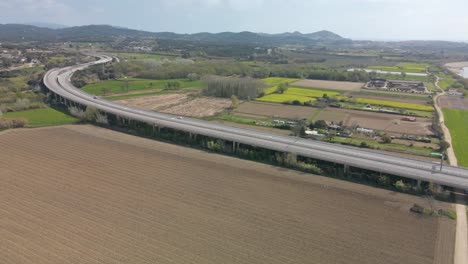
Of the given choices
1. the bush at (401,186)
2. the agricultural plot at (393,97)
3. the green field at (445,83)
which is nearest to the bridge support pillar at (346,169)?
the bush at (401,186)

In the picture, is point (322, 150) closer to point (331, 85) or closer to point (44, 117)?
point (44, 117)

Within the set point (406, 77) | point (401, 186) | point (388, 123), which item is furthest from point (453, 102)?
point (401, 186)

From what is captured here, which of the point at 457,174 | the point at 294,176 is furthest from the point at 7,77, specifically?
the point at 457,174

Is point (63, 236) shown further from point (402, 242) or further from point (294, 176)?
point (402, 242)

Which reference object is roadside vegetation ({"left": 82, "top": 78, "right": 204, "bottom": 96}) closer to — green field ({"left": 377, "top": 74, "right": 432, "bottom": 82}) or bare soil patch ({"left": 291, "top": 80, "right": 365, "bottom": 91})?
bare soil patch ({"left": 291, "top": 80, "right": 365, "bottom": 91})

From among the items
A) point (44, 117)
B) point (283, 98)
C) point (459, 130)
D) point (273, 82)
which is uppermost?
point (273, 82)

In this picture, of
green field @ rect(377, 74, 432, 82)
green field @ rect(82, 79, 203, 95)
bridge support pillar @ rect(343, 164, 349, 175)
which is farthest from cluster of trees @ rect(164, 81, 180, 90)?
green field @ rect(377, 74, 432, 82)

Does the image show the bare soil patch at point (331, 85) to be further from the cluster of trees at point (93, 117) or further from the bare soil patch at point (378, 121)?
the cluster of trees at point (93, 117)
